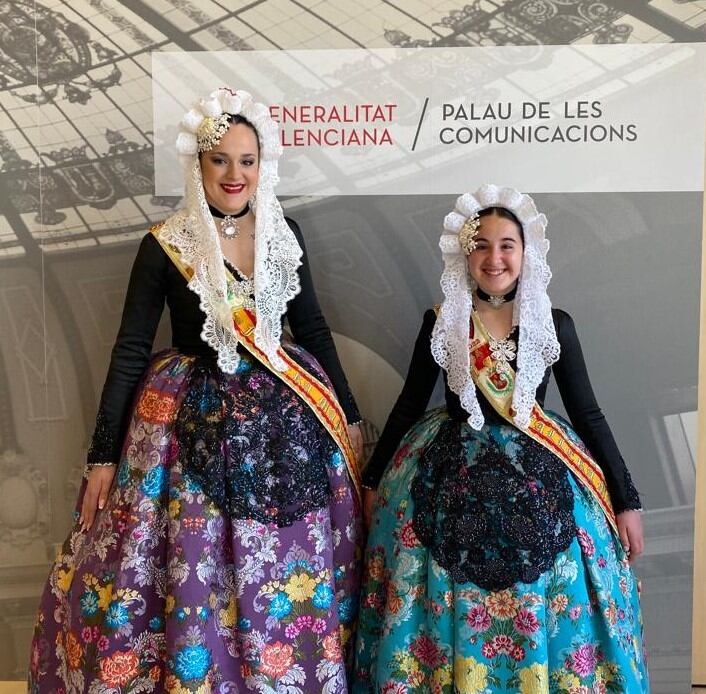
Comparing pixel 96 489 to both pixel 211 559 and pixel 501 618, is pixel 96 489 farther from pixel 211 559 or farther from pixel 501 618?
pixel 501 618

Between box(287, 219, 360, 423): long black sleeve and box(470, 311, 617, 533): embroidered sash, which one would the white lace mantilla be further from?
box(287, 219, 360, 423): long black sleeve

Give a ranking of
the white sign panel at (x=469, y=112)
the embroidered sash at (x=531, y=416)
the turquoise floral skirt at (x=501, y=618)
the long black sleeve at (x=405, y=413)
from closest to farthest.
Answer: the turquoise floral skirt at (x=501, y=618)
the embroidered sash at (x=531, y=416)
the long black sleeve at (x=405, y=413)
the white sign panel at (x=469, y=112)

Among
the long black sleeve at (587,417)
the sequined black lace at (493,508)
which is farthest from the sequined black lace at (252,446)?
the long black sleeve at (587,417)

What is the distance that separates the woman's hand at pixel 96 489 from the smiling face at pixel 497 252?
0.81m

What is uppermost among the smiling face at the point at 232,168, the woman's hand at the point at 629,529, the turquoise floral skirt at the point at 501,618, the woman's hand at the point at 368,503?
the smiling face at the point at 232,168

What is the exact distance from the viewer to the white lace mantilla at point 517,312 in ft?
5.01

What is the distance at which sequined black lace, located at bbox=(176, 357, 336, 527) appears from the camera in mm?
1489

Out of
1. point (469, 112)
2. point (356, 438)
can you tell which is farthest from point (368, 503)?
point (469, 112)

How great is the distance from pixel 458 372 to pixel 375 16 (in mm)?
886

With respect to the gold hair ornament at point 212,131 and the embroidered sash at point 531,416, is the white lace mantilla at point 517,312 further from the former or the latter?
the gold hair ornament at point 212,131

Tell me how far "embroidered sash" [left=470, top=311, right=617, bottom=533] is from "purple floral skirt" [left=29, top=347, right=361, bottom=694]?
13.7 inches

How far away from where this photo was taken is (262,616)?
58.5 inches

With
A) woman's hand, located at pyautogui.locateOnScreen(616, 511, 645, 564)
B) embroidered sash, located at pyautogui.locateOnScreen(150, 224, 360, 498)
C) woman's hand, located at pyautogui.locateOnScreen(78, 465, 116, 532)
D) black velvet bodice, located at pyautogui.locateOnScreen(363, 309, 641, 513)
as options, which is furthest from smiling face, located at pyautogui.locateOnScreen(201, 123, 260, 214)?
woman's hand, located at pyautogui.locateOnScreen(616, 511, 645, 564)

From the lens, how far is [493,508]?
1.46 m
